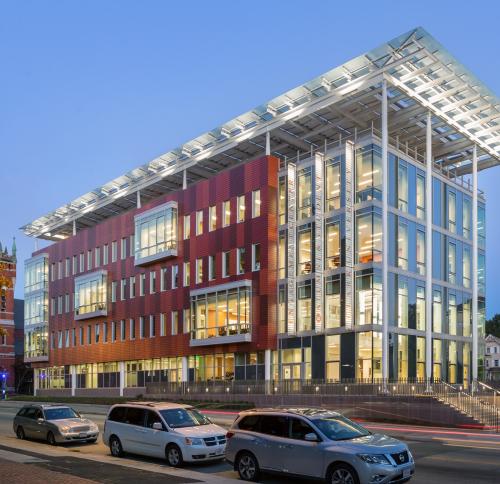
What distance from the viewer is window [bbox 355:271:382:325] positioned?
155 feet

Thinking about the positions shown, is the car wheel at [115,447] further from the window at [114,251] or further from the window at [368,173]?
the window at [114,251]

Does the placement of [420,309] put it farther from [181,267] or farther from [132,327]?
[132,327]

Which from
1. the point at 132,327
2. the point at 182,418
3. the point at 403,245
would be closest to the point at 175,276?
the point at 132,327

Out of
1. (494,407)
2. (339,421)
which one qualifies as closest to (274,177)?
(494,407)

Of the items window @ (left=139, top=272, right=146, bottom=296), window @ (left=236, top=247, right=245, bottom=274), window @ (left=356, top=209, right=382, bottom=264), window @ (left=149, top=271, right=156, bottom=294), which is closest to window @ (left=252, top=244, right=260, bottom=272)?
window @ (left=236, top=247, right=245, bottom=274)

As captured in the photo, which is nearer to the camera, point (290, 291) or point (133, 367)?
point (290, 291)

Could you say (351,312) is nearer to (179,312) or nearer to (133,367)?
(179,312)

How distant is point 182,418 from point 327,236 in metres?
30.3

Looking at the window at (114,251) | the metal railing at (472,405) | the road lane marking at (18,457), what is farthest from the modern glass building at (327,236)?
the road lane marking at (18,457)

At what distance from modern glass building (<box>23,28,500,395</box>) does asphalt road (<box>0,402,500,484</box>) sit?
56.1 ft

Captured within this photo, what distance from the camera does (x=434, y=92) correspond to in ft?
160

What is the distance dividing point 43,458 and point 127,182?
153 feet

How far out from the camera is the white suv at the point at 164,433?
2089 cm

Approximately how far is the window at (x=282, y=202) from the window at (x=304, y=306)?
16.9ft
